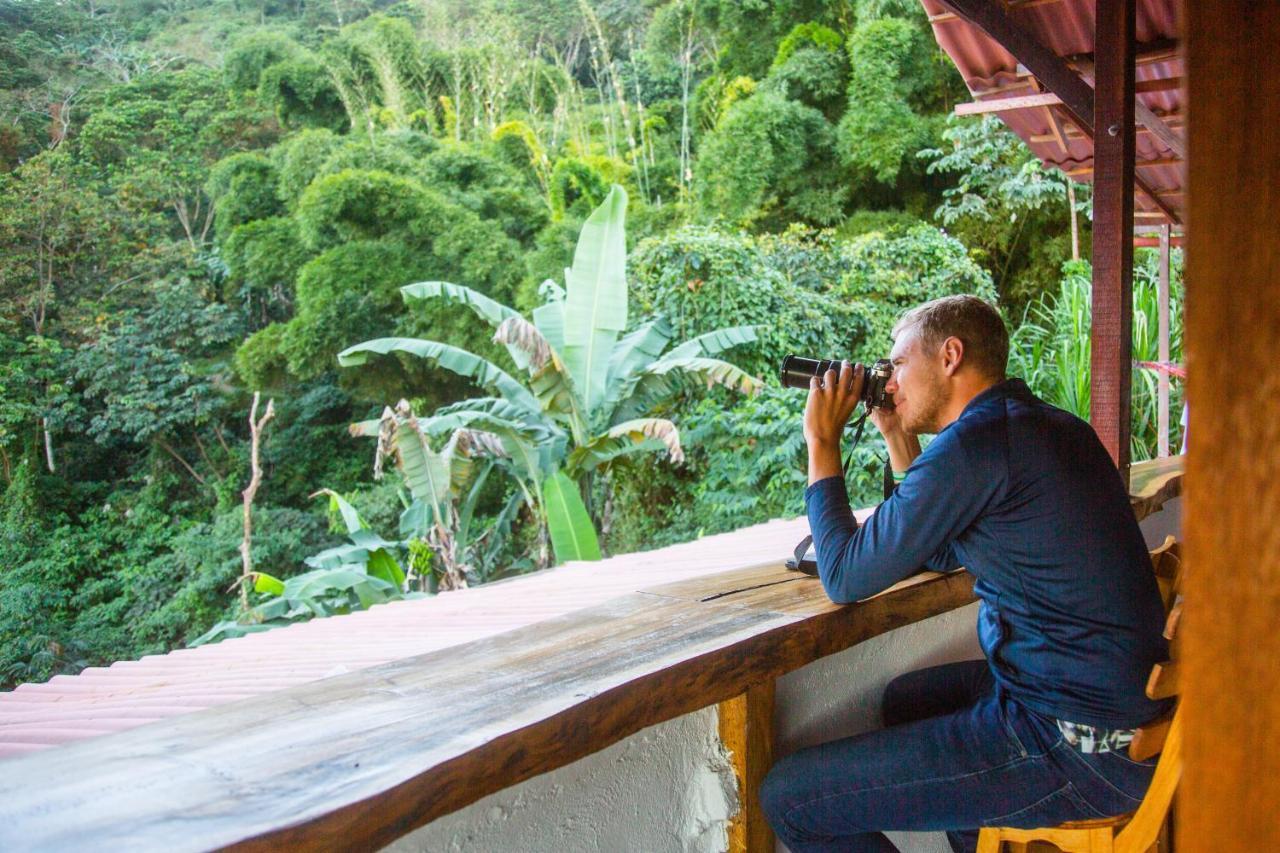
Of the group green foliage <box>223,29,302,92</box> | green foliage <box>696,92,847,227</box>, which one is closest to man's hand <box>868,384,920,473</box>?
green foliage <box>696,92,847,227</box>

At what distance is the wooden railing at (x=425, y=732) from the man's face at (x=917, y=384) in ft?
0.87

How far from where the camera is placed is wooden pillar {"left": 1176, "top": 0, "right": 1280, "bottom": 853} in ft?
1.43

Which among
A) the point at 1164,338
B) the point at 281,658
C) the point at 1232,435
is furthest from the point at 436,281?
the point at 1232,435

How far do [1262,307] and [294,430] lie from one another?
1197 centimetres

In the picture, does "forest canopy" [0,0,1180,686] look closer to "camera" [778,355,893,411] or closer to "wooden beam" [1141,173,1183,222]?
"wooden beam" [1141,173,1183,222]

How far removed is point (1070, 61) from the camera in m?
2.80

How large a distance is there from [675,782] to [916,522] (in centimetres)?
47

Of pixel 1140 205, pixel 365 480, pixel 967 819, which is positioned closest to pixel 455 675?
pixel 967 819

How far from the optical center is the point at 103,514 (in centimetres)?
1062

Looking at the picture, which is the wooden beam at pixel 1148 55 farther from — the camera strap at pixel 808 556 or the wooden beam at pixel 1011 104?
the camera strap at pixel 808 556

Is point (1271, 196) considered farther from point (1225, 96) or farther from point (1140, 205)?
point (1140, 205)

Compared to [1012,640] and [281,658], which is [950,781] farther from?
[281,658]

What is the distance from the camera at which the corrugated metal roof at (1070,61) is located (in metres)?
2.54

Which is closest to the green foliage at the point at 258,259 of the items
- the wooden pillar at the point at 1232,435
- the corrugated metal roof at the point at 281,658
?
the corrugated metal roof at the point at 281,658
